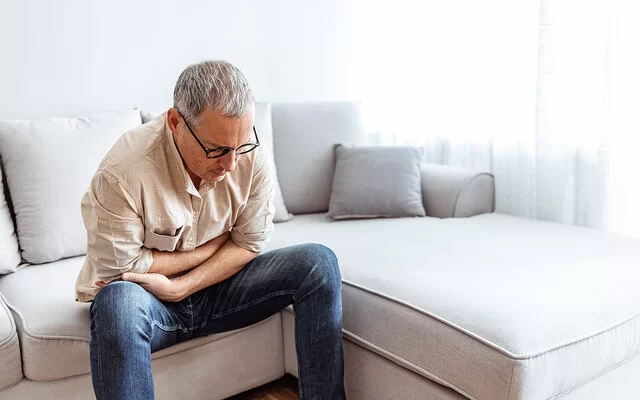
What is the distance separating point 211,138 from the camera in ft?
4.61

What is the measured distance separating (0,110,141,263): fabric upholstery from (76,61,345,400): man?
557mm

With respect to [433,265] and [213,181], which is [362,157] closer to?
[433,265]

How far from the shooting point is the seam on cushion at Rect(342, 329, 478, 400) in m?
1.49

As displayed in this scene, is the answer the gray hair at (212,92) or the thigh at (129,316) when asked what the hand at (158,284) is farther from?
the gray hair at (212,92)

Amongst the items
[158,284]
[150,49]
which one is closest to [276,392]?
[158,284]

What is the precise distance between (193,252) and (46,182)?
2.39ft

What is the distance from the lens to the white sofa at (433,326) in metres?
1.43

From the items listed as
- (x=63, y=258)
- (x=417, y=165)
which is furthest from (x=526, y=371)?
(x=63, y=258)

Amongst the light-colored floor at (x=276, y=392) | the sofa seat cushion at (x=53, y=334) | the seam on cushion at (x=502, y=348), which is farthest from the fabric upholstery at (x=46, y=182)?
the seam on cushion at (x=502, y=348)

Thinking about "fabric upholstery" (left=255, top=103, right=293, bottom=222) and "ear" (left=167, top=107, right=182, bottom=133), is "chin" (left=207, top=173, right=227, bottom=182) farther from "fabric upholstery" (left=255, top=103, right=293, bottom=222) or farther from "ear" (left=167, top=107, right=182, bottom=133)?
"fabric upholstery" (left=255, top=103, right=293, bottom=222)

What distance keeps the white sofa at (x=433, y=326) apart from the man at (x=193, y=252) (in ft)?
0.43

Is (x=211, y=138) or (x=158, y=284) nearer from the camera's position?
(x=211, y=138)

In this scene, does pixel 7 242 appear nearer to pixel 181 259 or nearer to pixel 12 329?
pixel 12 329

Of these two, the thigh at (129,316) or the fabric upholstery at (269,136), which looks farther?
the fabric upholstery at (269,136)
